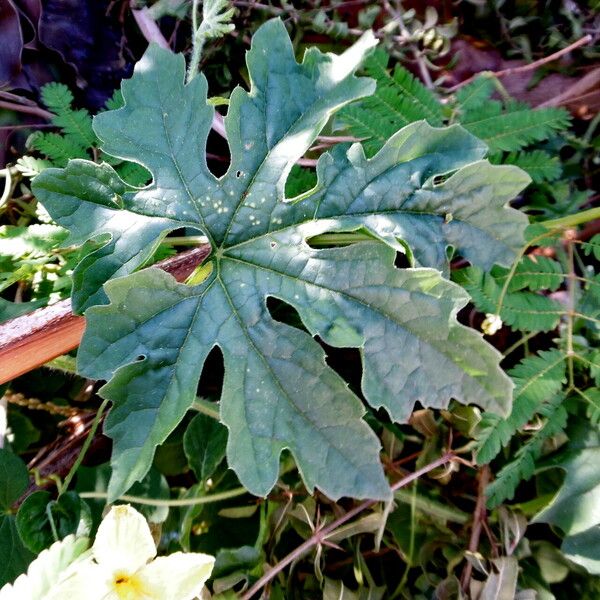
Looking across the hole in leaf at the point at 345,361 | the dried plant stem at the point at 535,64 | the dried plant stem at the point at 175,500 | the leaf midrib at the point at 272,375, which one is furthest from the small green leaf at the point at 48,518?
the dried plant stem at the point at 535,64

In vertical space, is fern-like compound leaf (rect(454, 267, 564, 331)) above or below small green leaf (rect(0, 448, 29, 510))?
above

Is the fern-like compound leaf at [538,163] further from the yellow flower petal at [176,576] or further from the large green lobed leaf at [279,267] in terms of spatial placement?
the yellow flower petal at [176,576]

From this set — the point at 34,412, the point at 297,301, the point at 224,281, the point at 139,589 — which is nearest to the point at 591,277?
the point at 297,301

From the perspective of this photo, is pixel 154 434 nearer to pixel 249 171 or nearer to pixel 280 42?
pixel 249 171

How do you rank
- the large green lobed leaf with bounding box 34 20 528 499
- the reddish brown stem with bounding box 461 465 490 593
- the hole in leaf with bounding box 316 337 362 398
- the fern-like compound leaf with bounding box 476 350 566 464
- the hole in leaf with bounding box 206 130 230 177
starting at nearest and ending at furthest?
the large green lobed leaf with bounding box 34 20 528 499 < the fern-like compound leaf with bounding box 476 350 566 464 < the reddish brown stem with bounding box 461 465 490 593 < the hole in leaf with bounding box 316 337 362 398 < the hole in leaf with bounding box 206 130 230 177

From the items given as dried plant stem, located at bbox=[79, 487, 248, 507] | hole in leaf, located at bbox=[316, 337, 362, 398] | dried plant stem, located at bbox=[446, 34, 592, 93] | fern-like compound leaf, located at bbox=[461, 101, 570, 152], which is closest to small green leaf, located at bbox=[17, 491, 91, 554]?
dried plant stem, located at bbox=[79, 487, 248, 507]

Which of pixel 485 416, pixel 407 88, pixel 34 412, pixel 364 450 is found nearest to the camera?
pixel 364 450

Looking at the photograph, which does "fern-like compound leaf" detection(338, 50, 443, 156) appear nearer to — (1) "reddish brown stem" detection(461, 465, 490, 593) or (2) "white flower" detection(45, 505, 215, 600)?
(1) "reddish brown stem" detection(461, 465, 490, 593)
